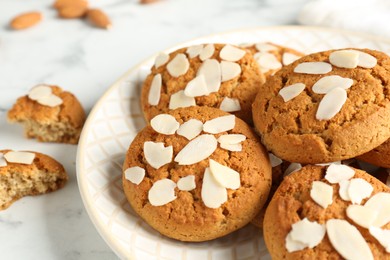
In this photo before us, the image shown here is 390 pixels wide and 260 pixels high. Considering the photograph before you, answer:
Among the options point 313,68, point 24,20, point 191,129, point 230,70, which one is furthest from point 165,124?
point 24,20

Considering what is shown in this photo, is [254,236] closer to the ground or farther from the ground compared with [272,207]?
closer to the ground

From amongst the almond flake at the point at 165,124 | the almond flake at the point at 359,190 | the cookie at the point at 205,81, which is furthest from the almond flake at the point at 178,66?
the almond flake at the point at 359,190

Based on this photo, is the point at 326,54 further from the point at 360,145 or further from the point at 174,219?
the point at 174,219

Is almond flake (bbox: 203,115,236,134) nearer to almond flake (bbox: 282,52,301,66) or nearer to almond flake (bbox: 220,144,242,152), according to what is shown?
almond flake (bbox: 220,144,242,152)

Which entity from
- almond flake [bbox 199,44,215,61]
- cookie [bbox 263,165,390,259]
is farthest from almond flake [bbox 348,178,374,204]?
almond flake [bbox 199,44,215,61]

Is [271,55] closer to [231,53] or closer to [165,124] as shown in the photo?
[231,53]

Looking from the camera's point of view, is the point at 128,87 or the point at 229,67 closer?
the point at 229,67

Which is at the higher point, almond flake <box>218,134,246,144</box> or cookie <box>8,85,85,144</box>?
almond flake <box>218,134,246,144</box>

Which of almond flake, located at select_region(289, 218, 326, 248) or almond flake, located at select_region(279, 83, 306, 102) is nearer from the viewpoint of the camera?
almond flake, located at select_region(289, 218, 326, 248)

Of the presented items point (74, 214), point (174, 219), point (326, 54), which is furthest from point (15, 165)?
point (326, 54)
